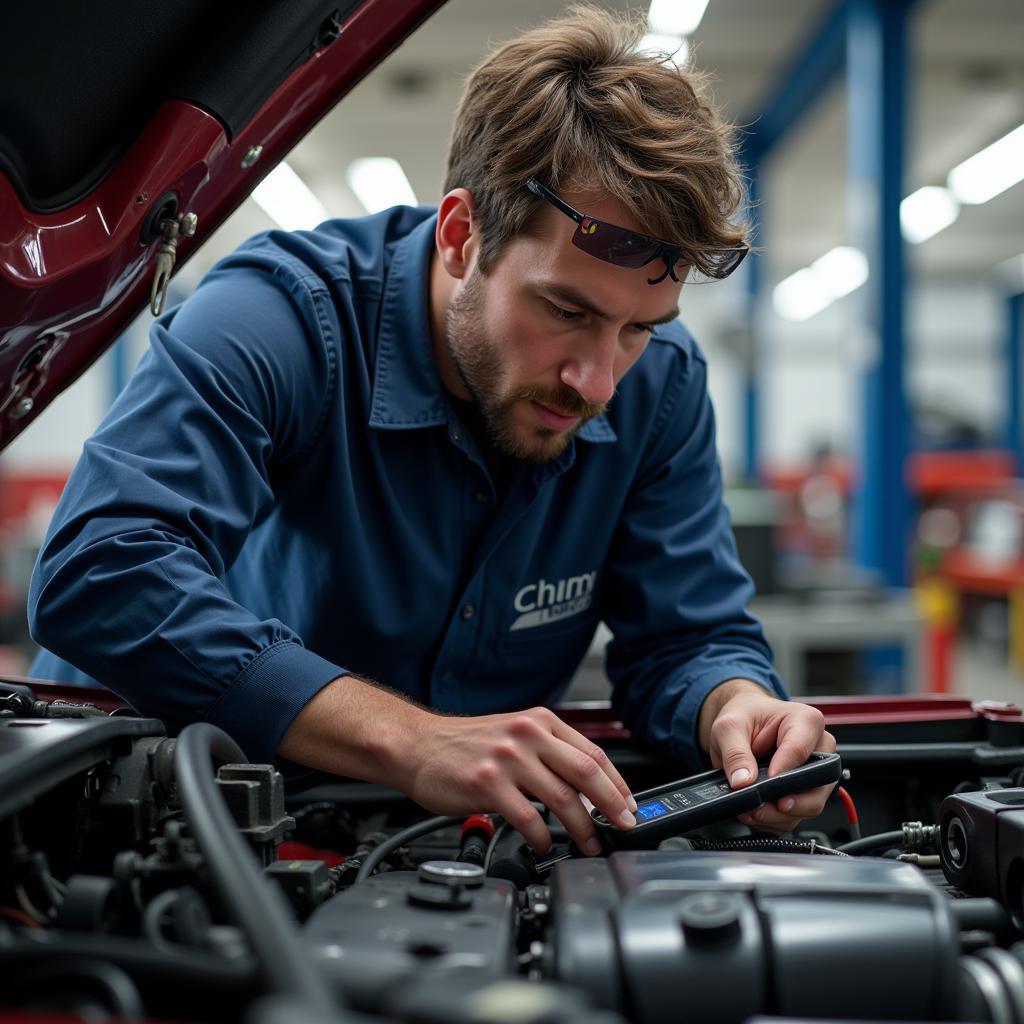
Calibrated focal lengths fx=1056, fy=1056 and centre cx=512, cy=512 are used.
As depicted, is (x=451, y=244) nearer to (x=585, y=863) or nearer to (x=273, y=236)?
(x=273, y=236)

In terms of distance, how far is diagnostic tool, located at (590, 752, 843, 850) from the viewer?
841 millimetres

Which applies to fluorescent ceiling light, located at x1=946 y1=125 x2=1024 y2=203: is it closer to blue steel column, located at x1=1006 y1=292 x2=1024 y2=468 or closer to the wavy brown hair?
blue steel column, located at x1=1006 y1=292 x2=1024 y2=468

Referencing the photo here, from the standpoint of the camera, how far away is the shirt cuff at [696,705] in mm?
1123

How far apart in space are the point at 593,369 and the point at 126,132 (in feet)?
1.70

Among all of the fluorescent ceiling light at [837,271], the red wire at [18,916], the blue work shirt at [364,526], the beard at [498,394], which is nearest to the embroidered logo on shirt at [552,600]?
the blue work shirt at [364,526]

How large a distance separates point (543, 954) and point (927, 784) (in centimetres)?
60

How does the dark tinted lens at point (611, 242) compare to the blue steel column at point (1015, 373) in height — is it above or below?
below

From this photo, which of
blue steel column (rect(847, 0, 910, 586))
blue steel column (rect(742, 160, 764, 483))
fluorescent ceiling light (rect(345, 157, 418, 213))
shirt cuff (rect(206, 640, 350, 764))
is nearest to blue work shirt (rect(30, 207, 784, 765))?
shirt cuff (rect(206, 640, 350, 764))

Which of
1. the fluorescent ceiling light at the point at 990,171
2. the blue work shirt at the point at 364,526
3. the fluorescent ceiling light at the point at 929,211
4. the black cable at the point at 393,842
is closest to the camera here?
the black cable at the point at 393,842

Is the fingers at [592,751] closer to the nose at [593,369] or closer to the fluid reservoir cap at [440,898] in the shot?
the fluid reservoir cap at [440,898]

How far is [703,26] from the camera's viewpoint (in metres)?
5.66

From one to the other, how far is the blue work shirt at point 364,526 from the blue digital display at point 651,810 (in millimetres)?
247

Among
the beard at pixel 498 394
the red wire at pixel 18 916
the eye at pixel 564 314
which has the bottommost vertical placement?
the red wire at pixel 18 916

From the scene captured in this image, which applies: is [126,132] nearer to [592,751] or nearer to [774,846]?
[592,751]
